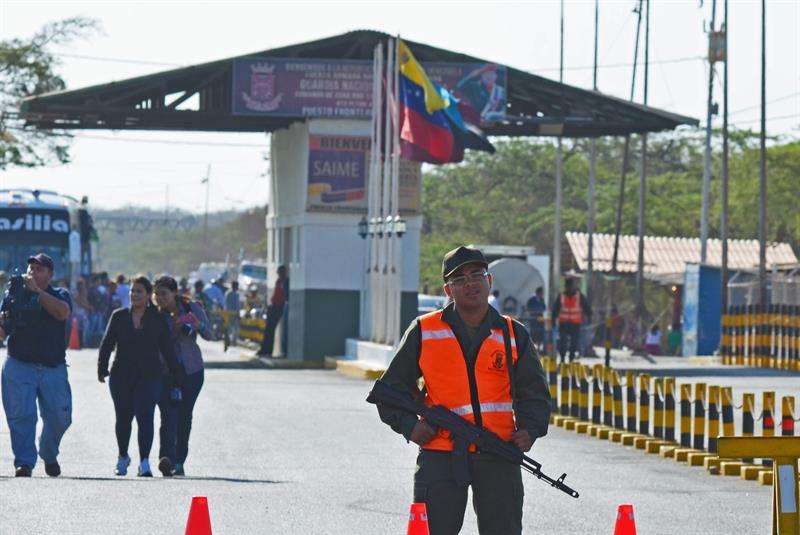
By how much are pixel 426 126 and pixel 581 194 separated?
5221 centimetres

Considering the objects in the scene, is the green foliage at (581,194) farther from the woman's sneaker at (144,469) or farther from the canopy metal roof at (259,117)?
the woman's sneaker at (144,469)

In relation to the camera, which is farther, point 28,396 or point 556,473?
point 556,473

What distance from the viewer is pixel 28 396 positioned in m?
15.6

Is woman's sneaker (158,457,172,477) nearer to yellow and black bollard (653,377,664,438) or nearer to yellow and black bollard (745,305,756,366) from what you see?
yellow and black bollard (653,377,664,438)

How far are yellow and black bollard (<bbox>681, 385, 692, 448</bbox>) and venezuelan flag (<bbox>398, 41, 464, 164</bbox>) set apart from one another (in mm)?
14707

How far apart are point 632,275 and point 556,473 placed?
46.3 meters

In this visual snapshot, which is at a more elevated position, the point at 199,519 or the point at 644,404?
the point at 199,519

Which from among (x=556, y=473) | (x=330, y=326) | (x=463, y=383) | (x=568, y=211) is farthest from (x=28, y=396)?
(x=568, y=211)

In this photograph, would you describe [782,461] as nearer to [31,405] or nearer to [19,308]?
[19,308]

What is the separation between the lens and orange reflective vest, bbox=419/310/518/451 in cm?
843

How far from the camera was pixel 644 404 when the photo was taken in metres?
20.4

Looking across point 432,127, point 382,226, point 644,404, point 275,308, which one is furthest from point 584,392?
point 275,308

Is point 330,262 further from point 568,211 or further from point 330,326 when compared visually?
point 568,211

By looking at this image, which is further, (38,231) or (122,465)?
(38,231)
